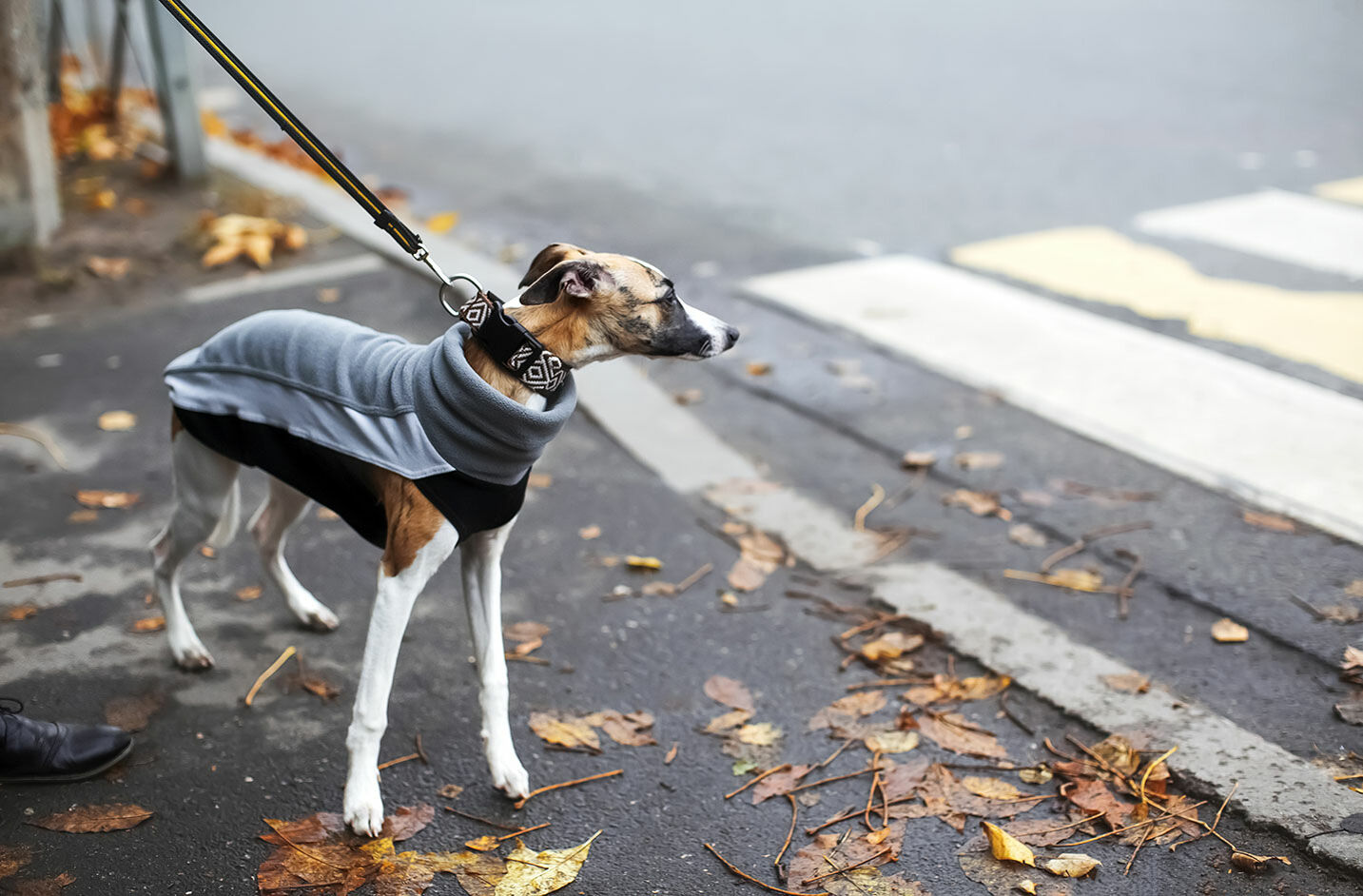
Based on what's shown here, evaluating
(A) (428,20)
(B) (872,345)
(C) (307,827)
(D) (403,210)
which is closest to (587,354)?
(C) (307,827)

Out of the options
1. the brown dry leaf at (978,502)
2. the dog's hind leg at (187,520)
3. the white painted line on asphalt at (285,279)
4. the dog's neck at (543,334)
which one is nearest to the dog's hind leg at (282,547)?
the dog's hind leg at (187,520)

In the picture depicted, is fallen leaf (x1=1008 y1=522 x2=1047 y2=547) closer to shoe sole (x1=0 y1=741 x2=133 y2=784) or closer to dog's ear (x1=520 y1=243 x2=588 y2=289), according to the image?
dog's ear (x1=520 y1=243 x2=588 y2=289)

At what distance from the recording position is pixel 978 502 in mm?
5121

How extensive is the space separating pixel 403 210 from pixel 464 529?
6.71 metres

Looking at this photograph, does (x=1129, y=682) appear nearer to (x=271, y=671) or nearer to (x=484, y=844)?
(x=484, y=844)

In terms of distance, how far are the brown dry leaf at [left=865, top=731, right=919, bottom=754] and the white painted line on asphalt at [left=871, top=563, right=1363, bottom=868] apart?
0.50 meters

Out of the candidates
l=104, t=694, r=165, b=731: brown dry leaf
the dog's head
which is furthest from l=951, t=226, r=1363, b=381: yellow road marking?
l=104, t=694, r=165, b=731: brown dry leaf

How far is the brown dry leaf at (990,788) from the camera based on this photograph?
11.3 feet

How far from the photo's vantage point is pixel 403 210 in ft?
30.5

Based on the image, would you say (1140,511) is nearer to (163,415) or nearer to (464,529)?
(464,529)

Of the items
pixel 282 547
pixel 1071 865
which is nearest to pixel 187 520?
pixel 282 547

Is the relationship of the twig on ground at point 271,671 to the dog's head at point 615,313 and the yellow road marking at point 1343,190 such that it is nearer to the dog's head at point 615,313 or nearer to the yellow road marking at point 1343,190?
the dog's head at point 615,313

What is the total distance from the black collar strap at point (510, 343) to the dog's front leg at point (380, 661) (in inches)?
17.3

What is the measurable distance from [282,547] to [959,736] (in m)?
2.32
